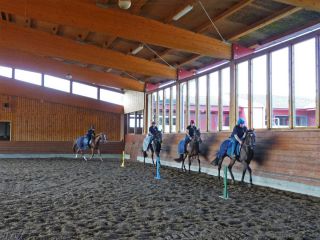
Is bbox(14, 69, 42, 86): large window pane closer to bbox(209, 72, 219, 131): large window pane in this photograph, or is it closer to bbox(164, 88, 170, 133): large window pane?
bbox(164, 88, 170, 133): large window pane

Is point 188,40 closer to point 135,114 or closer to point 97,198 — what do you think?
point 97,198

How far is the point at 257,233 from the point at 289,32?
19.7ft

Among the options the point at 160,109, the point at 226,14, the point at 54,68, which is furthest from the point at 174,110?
the point at 226,14

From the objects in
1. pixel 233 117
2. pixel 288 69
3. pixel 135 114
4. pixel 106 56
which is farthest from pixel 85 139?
pixel 288 69

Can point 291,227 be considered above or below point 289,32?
below

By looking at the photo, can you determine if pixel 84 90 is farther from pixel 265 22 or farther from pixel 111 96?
pixel 265 22

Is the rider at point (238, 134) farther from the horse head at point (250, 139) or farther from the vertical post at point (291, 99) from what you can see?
the vertical post at point (291, 99)

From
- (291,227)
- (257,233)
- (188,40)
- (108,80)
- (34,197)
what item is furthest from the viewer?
(108,80)

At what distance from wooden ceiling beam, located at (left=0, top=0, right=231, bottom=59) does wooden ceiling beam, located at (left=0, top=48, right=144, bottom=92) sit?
19.8ft

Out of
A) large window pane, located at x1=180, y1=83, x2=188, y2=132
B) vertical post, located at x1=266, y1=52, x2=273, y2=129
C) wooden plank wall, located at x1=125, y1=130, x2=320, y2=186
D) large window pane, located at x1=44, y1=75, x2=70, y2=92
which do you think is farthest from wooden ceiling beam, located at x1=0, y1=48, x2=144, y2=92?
vertical post, located at x1=266, y1=52, x2=273, y2=129

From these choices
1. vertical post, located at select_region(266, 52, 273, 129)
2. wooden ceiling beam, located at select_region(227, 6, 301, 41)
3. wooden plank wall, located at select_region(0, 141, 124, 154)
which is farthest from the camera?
wooden plank wall, located at select_region(0, 141, 124, 154)

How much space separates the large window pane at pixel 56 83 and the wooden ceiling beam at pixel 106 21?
1166 cm

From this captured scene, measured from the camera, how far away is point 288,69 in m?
9.03

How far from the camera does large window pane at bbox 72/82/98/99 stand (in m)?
21.3
